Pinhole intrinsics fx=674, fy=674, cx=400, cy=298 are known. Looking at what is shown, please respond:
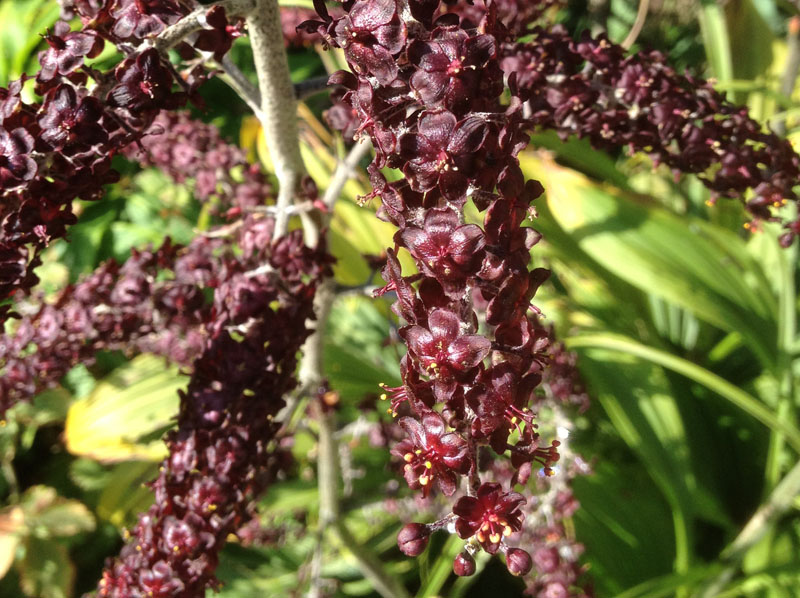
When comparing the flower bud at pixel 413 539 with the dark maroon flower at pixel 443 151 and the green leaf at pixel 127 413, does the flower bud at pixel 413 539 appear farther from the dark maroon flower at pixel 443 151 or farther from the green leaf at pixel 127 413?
the green leaf at pixel 127 413

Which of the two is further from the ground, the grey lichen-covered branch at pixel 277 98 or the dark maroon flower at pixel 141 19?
the dark maroon flower at pixel 141 19

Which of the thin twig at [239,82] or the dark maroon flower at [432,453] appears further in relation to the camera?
the thin twig at [239,82]

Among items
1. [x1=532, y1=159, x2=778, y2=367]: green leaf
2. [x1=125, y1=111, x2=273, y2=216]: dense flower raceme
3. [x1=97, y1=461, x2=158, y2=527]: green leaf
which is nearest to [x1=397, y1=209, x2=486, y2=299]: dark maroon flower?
[x1=125, y1=111, x2=273, y2=216]: dense flower raceme

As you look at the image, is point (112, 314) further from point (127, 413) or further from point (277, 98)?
point (127, 413)

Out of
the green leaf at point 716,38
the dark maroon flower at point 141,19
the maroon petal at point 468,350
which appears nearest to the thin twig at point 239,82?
the dark maroon flower at point 141,19

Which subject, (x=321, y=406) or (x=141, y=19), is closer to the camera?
(x=141, y=19)

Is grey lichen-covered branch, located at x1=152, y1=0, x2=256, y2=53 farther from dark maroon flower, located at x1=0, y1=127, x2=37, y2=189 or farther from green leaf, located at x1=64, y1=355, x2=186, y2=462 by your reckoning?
green leaf, located at x1=64, y1=355, x2=186, y2=462

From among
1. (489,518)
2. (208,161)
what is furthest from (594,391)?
(489,518)
